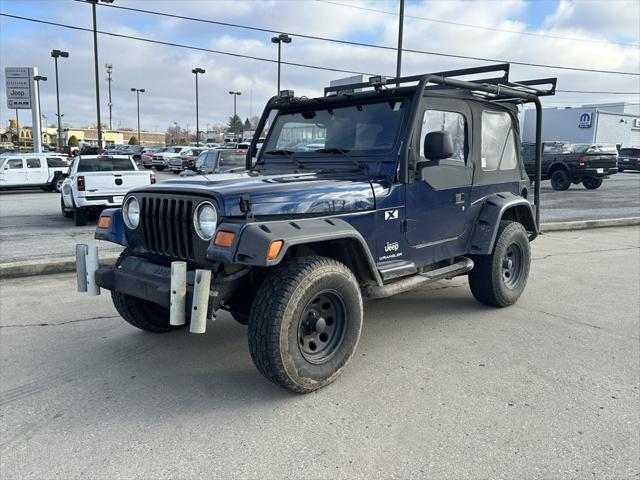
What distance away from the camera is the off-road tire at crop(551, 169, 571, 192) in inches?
785

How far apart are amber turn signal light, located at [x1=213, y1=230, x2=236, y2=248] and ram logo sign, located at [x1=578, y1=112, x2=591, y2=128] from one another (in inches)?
2092

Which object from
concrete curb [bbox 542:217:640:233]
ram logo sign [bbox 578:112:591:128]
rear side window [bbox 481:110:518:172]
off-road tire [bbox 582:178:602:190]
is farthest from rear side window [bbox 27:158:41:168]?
ram logo sign [bbox 578:112:591:128]

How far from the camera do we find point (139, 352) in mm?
4266

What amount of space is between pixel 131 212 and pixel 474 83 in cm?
310

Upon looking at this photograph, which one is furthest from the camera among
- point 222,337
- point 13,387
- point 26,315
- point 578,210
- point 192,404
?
point 578,210

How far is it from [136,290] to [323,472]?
5.74 feet

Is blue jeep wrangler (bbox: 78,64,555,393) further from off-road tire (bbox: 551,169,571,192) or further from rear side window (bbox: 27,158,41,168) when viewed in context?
rear side window (bbox: 27,158,41,168)

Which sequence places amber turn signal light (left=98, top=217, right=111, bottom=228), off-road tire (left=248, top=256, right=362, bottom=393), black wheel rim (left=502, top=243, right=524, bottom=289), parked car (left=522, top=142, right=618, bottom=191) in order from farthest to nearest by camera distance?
parked car (left=522, top=142, right=618, bottom=191) < black wheel rim (left=502, top=243, right=524, bottom=289) < amber turn signal light (left=98, top=217, right=111, bottom=228) < off-road tire (left=248, top=256, right=362, bottom=393)

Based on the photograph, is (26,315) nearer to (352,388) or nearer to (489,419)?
(352,388)

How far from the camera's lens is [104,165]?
40.8 feet

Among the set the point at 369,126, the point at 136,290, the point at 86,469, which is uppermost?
the point at 369,126

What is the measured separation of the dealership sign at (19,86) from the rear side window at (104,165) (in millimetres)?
26766

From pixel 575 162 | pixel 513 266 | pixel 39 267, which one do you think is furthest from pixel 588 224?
pixel 39 267

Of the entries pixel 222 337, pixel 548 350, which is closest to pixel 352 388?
pixel 222 337
